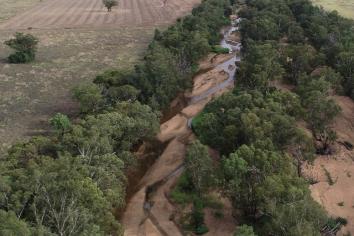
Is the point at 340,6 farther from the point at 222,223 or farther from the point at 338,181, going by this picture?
the point at 222,223

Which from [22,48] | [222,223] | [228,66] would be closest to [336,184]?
[222,223]

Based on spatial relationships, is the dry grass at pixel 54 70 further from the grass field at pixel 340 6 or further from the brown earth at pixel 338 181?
the grass field at pixel 340 6

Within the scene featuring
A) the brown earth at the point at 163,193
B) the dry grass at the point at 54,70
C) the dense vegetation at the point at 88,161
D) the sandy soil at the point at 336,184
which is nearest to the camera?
the dense vegetation at the point at 88,161

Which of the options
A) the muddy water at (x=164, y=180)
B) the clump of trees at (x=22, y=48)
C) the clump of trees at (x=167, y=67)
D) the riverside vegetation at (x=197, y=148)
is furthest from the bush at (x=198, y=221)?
the clump of trees at (x=22, y=48)

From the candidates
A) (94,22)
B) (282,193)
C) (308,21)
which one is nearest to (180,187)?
(282,193)

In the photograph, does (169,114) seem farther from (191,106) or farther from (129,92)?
(129,92)

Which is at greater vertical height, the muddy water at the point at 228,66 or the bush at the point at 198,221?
the bush at the point at 198,221
